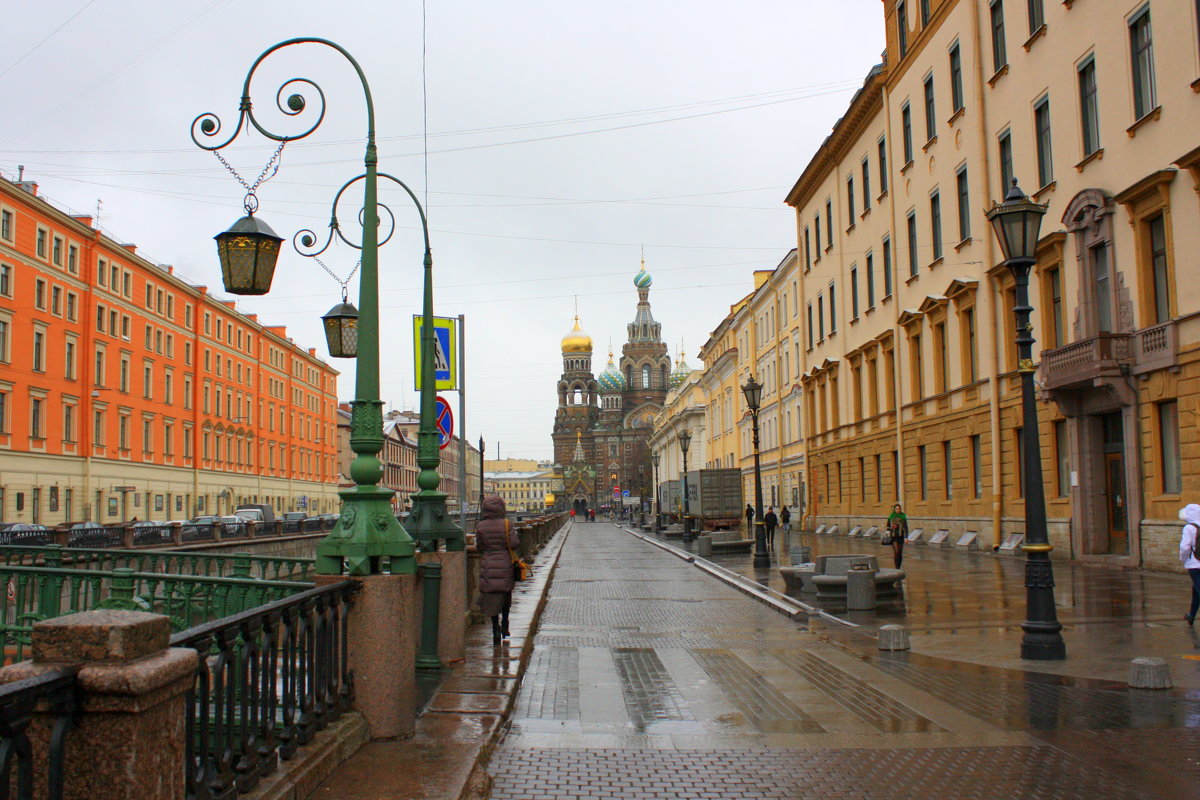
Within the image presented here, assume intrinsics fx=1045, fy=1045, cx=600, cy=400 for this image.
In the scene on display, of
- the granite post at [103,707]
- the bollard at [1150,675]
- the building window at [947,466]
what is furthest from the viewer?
the building window at [947,466]

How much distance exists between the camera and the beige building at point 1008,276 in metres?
20.8

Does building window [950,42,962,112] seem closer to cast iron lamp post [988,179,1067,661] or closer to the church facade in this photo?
cast iron lamp post [988,179,1067,661]

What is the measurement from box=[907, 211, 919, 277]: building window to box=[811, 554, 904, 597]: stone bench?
68.2 ft

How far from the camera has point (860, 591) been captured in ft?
51.6

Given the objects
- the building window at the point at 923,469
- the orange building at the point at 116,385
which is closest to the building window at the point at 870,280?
the building window at the point at 923,469

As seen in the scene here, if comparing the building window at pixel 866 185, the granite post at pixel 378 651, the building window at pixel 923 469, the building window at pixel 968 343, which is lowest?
the granite post at pixel 378 651

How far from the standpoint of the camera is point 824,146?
46188 millimetres

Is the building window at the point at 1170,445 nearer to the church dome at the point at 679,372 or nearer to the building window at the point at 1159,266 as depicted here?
the building window at the point at 1159,266

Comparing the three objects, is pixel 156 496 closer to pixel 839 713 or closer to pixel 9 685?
pixel 839 713

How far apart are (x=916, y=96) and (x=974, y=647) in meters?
27.6

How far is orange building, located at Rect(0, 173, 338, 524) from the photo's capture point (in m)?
46.8

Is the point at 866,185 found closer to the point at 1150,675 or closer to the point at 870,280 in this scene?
the point at 870,280

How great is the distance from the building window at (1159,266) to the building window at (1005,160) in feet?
23.2

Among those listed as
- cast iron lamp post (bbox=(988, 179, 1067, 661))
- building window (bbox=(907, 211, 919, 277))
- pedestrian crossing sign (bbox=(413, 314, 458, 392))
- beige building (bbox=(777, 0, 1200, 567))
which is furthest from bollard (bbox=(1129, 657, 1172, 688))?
building window (bbox=(907, 211, 919, 277))
